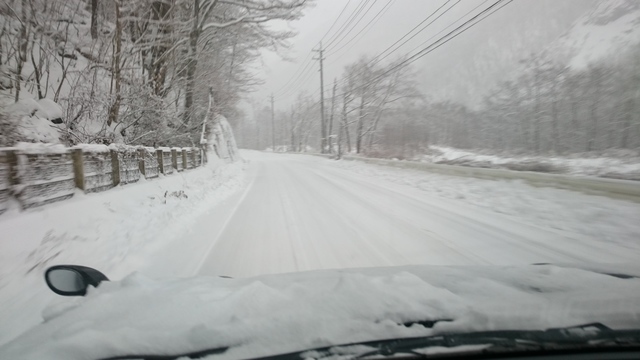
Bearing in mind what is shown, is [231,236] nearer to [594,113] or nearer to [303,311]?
[303,311]

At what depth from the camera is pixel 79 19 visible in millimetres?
12008

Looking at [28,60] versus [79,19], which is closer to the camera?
[28,60]

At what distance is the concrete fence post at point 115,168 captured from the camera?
6.87m

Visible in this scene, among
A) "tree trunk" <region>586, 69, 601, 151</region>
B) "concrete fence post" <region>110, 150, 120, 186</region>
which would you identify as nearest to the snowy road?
"concrete fence post" <region>110, 150, 120, 186</region>

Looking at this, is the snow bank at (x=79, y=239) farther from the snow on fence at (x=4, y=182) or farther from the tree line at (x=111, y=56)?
the tree line at (x=111, y=56)

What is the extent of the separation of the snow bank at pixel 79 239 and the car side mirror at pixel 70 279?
3.33 ft

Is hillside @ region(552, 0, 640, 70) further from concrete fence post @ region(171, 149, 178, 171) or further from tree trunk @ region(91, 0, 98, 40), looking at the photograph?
tree trunk @ region(91, 0, 98, 40)

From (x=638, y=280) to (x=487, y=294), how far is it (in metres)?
1.10

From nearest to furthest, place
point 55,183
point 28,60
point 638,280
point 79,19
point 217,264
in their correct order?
point 638,280 → point 217,264 → point 55,183 → point 28,60 → point 79,19

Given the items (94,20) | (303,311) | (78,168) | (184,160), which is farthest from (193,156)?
(303,311)

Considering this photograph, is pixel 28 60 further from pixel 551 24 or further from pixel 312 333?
pixel 551 24

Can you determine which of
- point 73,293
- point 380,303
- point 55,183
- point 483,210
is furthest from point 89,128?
point 483,210

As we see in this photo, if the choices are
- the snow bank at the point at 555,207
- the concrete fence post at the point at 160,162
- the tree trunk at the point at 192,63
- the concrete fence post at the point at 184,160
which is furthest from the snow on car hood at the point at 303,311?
the tree trunk at the point at 192,63

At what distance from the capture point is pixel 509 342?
4.46ft
